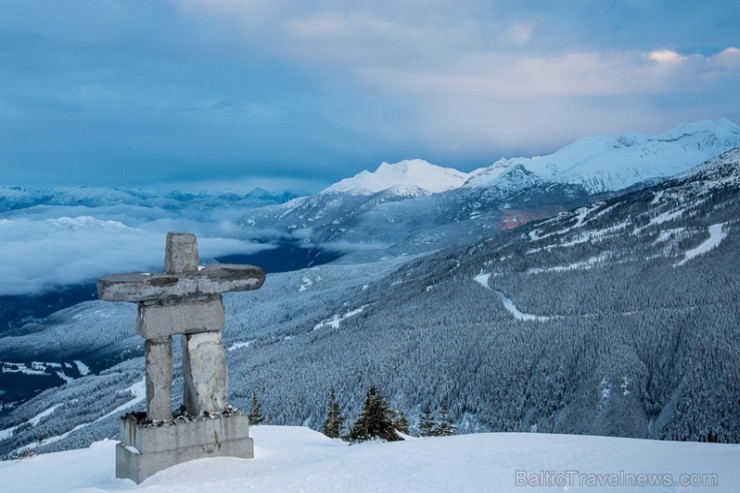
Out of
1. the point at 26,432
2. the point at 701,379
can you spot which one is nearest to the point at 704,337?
the point at 701,379

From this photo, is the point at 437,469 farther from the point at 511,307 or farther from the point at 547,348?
the point at 511,307

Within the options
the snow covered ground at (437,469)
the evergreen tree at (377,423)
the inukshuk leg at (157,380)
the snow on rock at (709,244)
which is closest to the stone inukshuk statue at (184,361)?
the inukshuk leg at (157,380)

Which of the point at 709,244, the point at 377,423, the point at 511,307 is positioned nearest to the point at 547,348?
the point at 511,307

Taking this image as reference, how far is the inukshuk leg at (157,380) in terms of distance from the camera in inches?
989

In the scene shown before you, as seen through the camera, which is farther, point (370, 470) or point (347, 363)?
point (347, 363)

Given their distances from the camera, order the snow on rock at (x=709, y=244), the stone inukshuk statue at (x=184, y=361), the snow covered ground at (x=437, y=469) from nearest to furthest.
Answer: the snow covered ground at (x=437, y=469)
the stone inukshuk statue at (x=184, y=361)
the snow on rock at (x=709, y=244)

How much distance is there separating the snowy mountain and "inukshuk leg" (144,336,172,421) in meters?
66.4

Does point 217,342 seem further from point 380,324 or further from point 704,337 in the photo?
point 380,324

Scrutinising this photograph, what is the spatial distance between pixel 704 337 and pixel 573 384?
62.6ft

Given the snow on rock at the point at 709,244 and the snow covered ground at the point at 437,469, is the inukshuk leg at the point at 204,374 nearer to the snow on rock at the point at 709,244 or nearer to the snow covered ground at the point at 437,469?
the snow covered ground at the point at 437,469

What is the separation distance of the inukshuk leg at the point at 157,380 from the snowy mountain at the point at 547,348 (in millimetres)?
66445

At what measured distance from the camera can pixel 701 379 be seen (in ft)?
321

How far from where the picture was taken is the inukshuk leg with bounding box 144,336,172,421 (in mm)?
25109

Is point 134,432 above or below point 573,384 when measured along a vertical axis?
above
